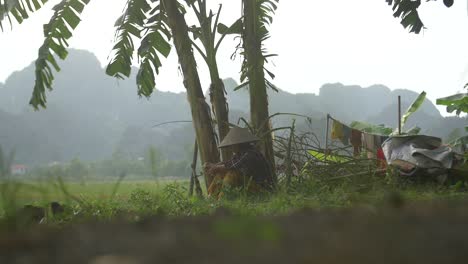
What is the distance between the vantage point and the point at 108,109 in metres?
73.2

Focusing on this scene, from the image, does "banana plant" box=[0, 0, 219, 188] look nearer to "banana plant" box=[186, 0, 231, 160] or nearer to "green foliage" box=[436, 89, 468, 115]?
"banana plant" box=[186, 0, 231, 160]

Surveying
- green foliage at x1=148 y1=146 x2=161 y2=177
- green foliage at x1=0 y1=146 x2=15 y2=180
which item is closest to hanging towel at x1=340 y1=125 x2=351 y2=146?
green foliage at x1=148 y1=146 x2=161 y2=177

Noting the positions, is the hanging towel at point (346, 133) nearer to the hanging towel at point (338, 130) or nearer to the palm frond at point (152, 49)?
the hanging towel at point (338, 130)

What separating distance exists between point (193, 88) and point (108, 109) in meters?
69.9

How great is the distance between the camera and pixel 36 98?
594cm

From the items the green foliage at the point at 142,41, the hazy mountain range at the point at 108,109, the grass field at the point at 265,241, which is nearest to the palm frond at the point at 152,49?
the green foliage at the point at 142,41

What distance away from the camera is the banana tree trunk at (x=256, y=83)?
580 centimetres

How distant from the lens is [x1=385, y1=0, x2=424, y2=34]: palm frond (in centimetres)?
563

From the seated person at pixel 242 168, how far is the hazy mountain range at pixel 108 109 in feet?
147

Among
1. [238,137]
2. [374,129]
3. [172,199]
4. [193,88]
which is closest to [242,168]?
[238,137]

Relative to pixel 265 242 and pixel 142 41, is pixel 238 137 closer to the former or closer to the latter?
pixel 142 41

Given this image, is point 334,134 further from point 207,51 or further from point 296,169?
point 207,51

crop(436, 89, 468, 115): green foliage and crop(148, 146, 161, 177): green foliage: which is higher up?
crop(436, 89, 468, 115): green foliage

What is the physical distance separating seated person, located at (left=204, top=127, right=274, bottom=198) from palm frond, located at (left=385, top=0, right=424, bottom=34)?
2.36 meters
